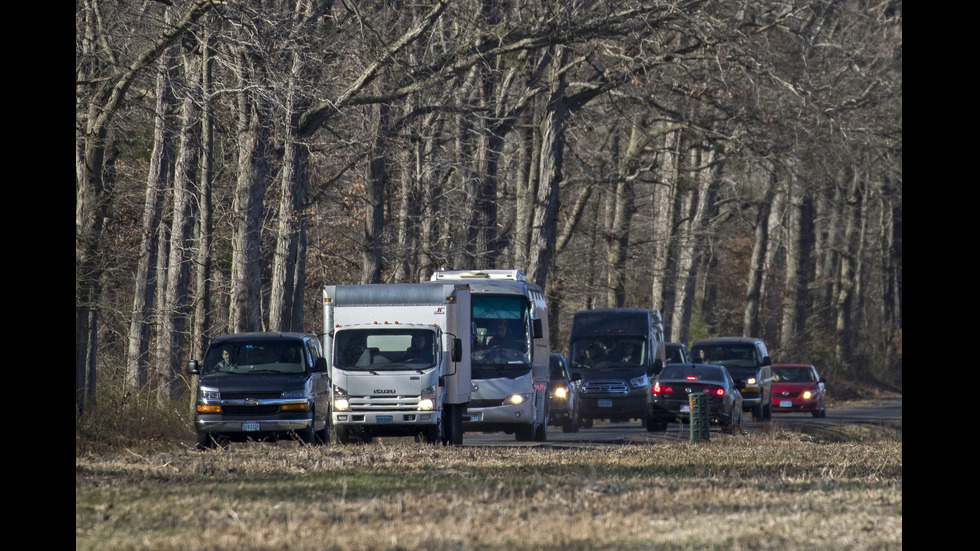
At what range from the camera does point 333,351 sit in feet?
75.2

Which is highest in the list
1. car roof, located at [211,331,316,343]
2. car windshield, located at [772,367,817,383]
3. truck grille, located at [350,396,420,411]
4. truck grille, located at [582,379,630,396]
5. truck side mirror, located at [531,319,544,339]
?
truck side mirror, located at [531,319,544,339]

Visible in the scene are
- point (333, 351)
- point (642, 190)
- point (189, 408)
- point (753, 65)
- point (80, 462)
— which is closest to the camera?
point (80, 462)

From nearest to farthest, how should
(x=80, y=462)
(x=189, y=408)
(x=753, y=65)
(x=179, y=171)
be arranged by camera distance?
(x=80, y=462) < (x=189, y=408) < (x=179, y=171) < (x=753, y=65)

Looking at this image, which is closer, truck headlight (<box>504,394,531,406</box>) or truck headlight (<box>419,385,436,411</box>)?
truck headlight (<box>419,385,436,411</box>)

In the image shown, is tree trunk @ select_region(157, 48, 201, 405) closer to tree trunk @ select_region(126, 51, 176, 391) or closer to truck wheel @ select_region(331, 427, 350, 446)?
tree trunk @ select_region(126, 51, 176, 391)

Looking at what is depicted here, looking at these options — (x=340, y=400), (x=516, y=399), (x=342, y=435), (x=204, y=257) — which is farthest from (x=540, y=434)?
(x=204, y=257)

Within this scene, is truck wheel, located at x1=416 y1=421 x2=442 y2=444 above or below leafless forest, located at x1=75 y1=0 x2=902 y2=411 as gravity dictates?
below

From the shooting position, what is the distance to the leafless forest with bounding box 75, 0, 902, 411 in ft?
83.9

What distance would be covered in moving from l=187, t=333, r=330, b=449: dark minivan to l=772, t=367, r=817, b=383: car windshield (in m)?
21.5

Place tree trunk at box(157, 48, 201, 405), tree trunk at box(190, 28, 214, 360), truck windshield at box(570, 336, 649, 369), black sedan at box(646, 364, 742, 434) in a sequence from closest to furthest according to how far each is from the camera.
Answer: tree trunk at box(157, 48, 201, 405), tree trunk at box(190, 28, 214, 360), black sedan at box(646, 364, 742, 434), truck windshield at box(570, 336, 649, 369)

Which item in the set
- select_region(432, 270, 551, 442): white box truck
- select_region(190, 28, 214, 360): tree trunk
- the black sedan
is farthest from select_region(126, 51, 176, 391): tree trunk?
the black sedan

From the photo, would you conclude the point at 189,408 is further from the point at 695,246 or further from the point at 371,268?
the point at 695,246

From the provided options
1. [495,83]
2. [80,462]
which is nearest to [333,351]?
[80,462]
